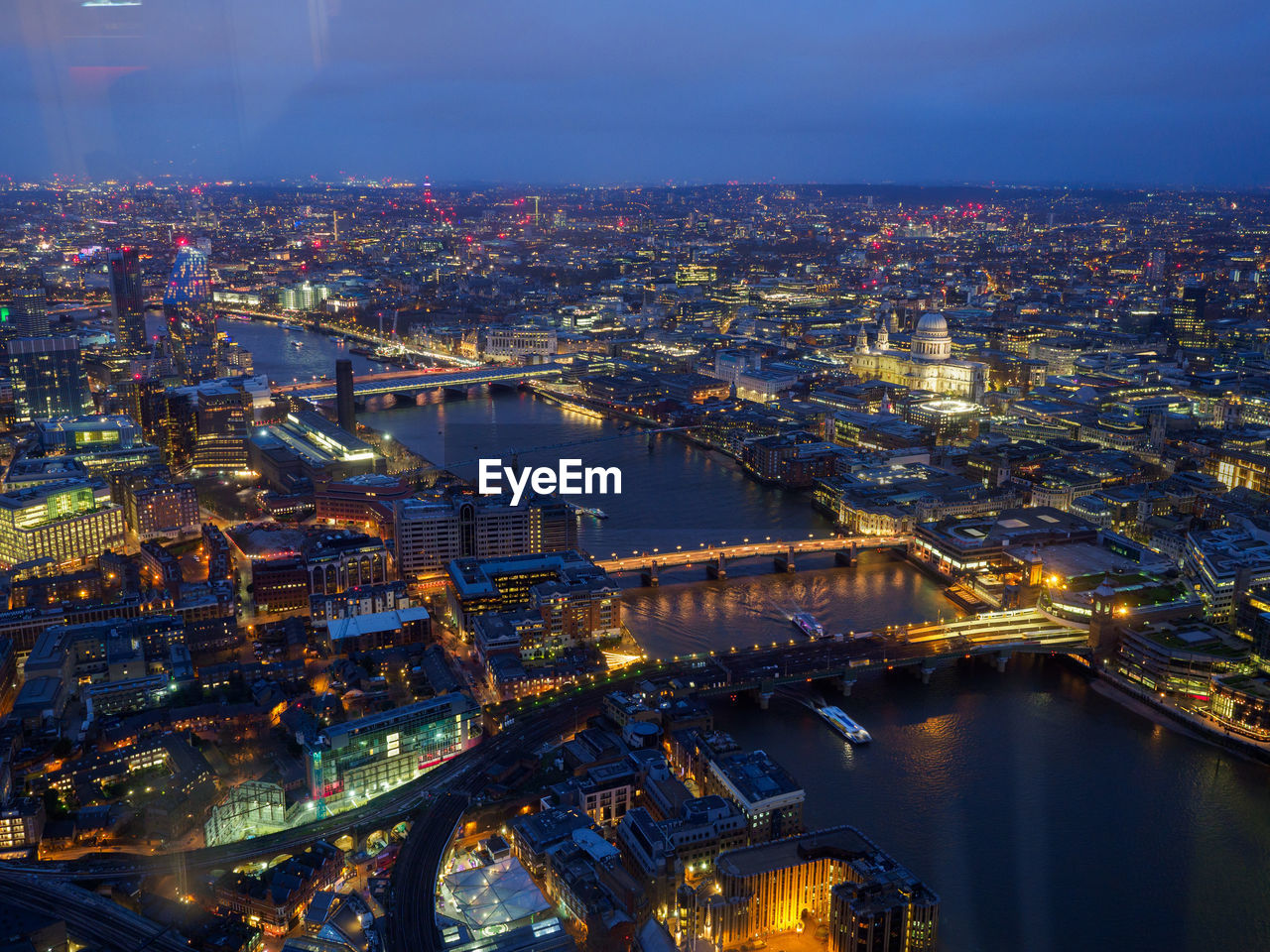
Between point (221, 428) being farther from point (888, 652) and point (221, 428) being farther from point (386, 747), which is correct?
point (888, 652)

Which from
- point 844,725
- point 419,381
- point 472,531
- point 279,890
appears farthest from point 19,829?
point 419,381

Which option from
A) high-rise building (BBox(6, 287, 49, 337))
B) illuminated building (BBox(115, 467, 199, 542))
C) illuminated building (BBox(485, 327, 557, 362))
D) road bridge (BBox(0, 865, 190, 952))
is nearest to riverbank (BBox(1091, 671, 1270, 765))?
road bridge (BBox(0, 865, 190, 952))

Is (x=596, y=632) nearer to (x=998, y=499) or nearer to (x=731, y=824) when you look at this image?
(x=731, y=824)

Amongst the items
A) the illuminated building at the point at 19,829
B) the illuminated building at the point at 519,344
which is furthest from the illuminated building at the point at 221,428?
the illuminated building at the point at 19,829

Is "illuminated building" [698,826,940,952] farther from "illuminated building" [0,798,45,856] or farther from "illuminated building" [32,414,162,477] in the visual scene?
"illuminated building" [32,414,162,477]

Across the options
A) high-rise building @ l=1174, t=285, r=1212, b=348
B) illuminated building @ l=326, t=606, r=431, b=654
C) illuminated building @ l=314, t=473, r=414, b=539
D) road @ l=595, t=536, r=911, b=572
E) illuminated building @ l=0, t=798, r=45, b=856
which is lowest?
illuminated building @ l=0, t=798, r=45, b=856

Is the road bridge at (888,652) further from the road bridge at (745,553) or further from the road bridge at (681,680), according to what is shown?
the road bridge at (745,553)
